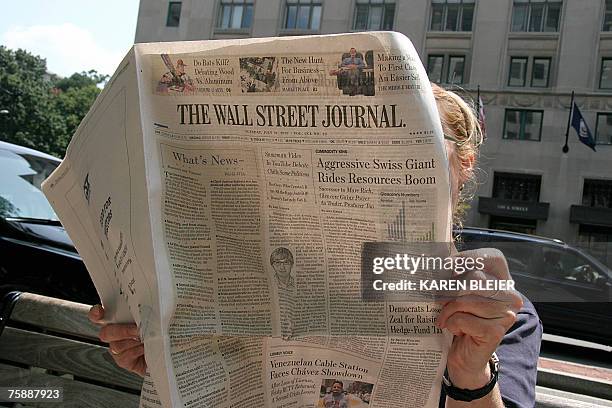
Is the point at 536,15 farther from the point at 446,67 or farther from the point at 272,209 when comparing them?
the point at 272,209

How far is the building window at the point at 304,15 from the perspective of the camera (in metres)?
27.2

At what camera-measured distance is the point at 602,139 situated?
2339 cm

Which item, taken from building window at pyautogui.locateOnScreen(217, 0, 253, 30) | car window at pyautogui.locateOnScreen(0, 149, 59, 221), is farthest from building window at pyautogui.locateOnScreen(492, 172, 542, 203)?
car window at pyautogui.locateOnScreen(0, 149, 59, 221)

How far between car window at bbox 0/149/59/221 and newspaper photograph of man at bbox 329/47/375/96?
358 cm

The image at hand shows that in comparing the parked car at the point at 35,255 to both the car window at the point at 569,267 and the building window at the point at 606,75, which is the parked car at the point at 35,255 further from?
the building window at the point at 606,75

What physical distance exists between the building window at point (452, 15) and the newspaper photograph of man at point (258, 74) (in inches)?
1045

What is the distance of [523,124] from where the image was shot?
80.1ft

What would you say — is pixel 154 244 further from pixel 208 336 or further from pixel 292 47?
pixel 292 47

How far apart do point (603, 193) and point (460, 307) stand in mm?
25077

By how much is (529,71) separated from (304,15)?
418 inches

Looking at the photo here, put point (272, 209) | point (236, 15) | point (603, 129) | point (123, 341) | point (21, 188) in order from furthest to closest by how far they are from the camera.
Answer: point (236, 15)
point (603, 129)
point (21, 188)
point (123, 341)
point (272, 209)

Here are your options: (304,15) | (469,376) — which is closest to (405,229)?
(469,376)

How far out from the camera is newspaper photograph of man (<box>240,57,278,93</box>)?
949 mm

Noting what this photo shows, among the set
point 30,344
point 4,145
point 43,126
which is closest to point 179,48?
point 30,344
